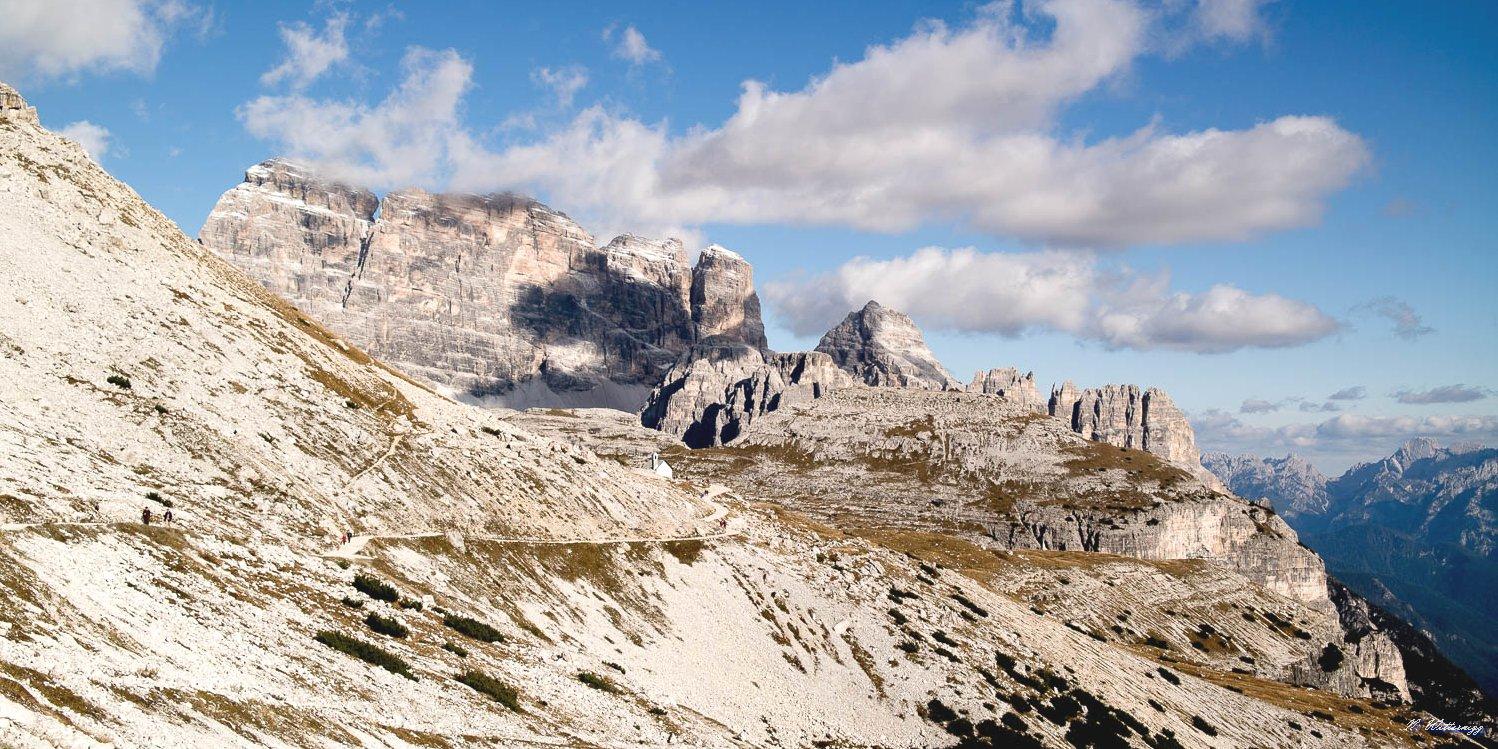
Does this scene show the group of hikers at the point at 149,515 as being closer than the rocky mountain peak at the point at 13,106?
Yes

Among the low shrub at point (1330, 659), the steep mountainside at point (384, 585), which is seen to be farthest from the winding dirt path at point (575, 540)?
the low shrub at point (1330, 659)

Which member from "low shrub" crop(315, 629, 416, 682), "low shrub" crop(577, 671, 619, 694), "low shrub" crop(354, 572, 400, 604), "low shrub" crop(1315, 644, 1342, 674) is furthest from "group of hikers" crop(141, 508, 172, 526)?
"low shrub" crop(1315, 644, 1342, 674)

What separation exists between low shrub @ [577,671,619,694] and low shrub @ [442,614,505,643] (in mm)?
4813

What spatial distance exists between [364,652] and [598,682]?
13239 millimetres

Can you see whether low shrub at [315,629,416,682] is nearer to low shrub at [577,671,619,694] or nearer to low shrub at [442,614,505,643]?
low shrub at [442,614,505,643]

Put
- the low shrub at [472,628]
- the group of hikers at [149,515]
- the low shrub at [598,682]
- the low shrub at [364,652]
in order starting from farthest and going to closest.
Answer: the low shrub at [472,628]
the low shrub at [598,682]
the group of hikers at [149,515]
the low shrub at [364,652]

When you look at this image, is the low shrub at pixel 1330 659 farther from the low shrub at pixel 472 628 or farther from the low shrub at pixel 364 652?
the low shrub at pixel 364 652

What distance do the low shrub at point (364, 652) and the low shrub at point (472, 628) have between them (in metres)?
10.3

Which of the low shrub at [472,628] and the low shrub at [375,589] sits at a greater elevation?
the low shrub at [375,589]

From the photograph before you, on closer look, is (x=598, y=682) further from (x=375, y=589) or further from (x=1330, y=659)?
(x=1330, y=659)

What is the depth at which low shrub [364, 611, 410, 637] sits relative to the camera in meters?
42.1

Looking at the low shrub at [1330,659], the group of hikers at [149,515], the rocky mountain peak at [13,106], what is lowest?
the low shrub at [1330,659]

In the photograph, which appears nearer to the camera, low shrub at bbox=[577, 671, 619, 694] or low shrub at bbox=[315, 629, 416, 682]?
low shrub at bbox=[315, 629, 416, 682]

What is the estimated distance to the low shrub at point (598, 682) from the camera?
47.2 m
